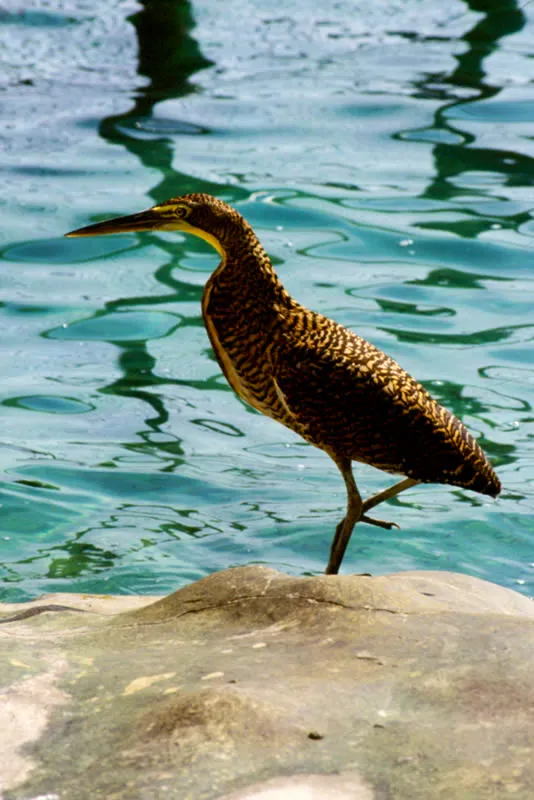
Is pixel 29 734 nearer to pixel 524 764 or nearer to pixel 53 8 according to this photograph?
pixel 524 764

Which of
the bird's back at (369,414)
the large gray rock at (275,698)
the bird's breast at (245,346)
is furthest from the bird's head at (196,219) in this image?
the large gray rock at (275,698)

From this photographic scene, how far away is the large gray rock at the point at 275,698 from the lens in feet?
9.33

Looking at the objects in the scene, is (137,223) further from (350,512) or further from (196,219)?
(350,512)

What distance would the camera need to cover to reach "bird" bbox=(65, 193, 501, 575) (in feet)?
15.9

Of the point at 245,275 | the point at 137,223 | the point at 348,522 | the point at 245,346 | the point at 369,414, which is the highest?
the point at 137,223

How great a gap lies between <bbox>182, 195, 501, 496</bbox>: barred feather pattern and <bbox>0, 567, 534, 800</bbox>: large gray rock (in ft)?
2.65

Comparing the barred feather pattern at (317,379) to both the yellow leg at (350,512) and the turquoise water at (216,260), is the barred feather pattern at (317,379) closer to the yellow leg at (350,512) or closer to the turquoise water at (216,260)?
the yellow leg at (350,512)

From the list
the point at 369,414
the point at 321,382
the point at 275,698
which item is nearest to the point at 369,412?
the point at 369,414

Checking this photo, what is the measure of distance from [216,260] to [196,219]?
4.99 metres

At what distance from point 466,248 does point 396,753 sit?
749 cm

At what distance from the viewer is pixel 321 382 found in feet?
15.9

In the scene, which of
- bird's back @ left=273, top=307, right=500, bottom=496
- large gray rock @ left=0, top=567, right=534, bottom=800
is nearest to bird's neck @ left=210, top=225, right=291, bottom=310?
bird's back @ left=273, top=307, right=500, bottom=496

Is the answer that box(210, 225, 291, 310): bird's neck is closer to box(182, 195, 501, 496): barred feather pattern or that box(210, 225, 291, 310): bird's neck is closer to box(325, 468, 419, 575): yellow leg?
box(182, 195, 501, 496): barred feather pattern

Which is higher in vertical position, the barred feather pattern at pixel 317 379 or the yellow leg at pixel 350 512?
the barred feather pattern at pixel 317 379
